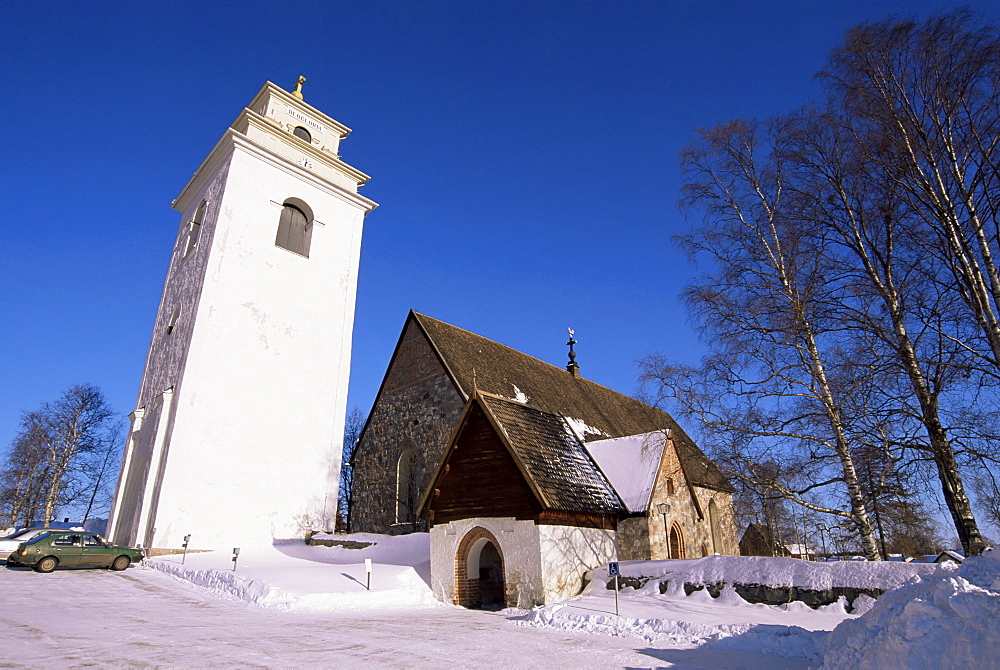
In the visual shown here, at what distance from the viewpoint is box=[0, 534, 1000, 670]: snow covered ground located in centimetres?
539

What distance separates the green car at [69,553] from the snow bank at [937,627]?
17.4 metres

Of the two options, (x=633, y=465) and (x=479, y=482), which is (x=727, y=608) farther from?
(x=479, y=482)

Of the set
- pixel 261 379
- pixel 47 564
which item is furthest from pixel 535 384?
pixel 47 564

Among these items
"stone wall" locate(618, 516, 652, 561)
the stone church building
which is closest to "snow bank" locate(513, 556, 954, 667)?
the stone church building

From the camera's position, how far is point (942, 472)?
28.7 feet

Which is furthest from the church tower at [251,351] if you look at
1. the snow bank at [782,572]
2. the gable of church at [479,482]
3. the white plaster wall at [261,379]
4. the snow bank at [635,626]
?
the snow bank at [782,572]

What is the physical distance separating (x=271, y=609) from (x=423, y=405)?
36.0 feet

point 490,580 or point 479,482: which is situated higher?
point 479,482

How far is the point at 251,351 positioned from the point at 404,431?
21.1 feet

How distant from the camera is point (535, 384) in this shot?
24250 mm

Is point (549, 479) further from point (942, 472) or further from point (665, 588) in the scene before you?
point (942, 472)

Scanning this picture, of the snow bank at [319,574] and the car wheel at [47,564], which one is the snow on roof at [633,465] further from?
the car wheel at [47,564]

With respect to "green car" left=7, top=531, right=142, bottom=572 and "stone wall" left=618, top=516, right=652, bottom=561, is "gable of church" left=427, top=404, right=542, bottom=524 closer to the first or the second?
"stone wall" left=618, top=516, right=652, bottom=561

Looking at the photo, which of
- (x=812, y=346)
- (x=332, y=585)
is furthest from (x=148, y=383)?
(x=812, y=346)
